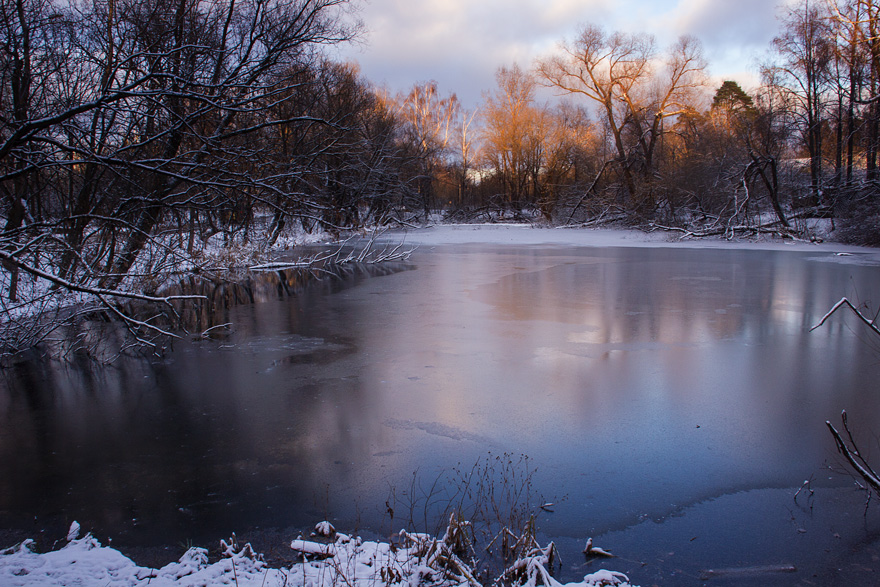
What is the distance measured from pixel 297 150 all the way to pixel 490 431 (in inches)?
549

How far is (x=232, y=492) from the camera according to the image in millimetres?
3912

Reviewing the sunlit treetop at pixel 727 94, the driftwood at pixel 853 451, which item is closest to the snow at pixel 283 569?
the driftwood at pixel 853 451

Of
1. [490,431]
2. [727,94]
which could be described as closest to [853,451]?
[490,431]

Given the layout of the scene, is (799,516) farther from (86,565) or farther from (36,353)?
(36,353)

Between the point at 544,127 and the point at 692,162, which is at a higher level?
the point at 544,127

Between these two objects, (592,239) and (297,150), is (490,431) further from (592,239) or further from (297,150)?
(592,239)

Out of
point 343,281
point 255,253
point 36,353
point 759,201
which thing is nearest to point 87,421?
point 36,353

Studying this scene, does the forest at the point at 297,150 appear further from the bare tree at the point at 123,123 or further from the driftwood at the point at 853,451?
the driftwood at the point at 853,451

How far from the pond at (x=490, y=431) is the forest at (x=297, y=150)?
1165 millimetres

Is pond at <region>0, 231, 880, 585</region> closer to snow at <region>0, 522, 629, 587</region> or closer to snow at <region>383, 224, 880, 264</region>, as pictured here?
snow at <region>0, 522, 629, 587</region>

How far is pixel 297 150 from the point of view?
17.0 m

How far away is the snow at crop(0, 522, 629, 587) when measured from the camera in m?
2.85

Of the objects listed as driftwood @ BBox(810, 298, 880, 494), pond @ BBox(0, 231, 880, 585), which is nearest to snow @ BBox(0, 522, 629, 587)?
pond @ BBox(0, 231, 880, 585)

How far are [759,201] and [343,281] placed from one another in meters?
19.1
